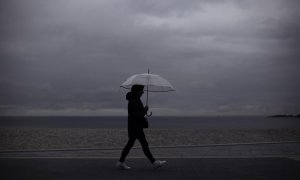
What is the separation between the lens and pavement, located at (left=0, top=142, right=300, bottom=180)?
27.3 ft

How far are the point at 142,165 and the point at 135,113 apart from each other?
57.2 inches

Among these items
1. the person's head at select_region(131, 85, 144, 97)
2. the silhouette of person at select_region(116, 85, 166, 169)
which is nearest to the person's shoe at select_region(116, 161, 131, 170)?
the silhouette of person at select_region(116, 85, 166, 169)

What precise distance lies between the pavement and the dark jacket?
847 mm

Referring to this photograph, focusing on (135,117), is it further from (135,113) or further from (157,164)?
(157,164)

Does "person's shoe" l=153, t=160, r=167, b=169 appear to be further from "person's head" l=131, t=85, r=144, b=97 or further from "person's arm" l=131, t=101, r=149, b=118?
"person's head" l=131, t=85, r=144, b=97

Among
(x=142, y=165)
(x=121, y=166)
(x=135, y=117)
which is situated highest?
(x=135, y=117)

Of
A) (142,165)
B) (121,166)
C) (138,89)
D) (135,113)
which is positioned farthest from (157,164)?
(138,89)

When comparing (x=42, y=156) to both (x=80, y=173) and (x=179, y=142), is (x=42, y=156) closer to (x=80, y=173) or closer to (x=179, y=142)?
(x=80, y=173)

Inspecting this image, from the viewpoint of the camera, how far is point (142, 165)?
9992 millimetres

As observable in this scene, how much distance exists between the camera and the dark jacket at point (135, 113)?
9.19m

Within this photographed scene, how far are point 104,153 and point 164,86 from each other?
358 centimetres

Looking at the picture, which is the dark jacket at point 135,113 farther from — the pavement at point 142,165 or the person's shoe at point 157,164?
the pavement at point 142,165

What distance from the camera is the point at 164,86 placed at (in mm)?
9703

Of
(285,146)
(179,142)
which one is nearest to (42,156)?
(285,146)
